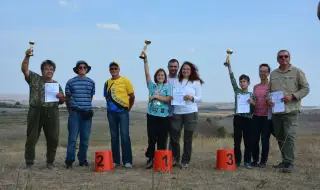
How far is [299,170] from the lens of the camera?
7480mm

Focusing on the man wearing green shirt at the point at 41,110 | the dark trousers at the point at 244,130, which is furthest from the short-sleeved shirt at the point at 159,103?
the man wearing green shirt at the point at 41,110

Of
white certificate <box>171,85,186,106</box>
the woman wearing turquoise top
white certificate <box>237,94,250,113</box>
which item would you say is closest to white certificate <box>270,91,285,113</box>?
white certificate <box>237,94,250,113</box>

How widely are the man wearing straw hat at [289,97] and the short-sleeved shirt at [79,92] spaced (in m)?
3.63

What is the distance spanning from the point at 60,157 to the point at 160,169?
11.9 feet

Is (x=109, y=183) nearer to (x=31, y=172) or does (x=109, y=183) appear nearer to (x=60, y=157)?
(x=31, y=172)

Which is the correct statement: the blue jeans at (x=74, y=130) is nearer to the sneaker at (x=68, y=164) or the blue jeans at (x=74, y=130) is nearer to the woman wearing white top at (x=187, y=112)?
the sneaker at (x=68, y=164)

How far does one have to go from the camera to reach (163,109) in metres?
Result: 7.45

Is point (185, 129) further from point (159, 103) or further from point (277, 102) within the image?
point (277, 102)

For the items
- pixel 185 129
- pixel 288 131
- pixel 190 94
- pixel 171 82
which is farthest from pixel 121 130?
pixel 288 131

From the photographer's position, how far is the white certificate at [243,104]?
767 centimetres

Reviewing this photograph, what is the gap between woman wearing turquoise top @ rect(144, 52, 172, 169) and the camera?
745 centimetres

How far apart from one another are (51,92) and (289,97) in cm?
458

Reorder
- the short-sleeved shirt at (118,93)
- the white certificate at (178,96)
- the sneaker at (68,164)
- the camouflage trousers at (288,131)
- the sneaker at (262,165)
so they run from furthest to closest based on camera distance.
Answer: the sneaker at (262,165) → the sneaker at (68,164) → the short-sleeved shirt at (118,93) → the white certificate at (178,96) → the camouflage trousers at (288,131)

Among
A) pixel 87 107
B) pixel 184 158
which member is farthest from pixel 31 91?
pixel 184 158
